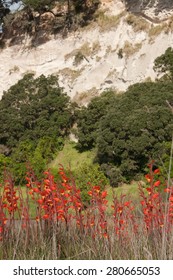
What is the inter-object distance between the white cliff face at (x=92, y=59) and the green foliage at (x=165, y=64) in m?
0.98

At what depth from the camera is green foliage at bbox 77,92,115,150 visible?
27.3 m

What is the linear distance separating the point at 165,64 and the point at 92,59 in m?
6.75

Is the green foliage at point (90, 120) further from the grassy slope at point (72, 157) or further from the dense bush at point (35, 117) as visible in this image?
the dense bush at point (35, 117)

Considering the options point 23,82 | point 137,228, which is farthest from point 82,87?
point 137,228

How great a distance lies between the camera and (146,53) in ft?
99.8

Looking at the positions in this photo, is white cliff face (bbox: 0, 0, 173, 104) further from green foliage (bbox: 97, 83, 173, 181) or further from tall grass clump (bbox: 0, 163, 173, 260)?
tall grass clump (bbox: 0, 163, 173, 260)

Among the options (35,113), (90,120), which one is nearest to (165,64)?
(90,120)

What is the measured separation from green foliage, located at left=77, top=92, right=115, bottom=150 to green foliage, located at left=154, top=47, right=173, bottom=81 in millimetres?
3136

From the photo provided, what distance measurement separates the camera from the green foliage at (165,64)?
2714cm

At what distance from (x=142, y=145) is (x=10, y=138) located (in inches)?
400

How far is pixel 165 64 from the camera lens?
27.7 m

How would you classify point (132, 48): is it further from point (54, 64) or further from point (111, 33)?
point (54, 64)

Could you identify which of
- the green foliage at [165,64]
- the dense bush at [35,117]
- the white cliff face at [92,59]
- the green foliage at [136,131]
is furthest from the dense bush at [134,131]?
the white cliff face at [92,59]

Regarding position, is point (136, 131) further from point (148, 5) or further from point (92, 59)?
point (148, 5)
